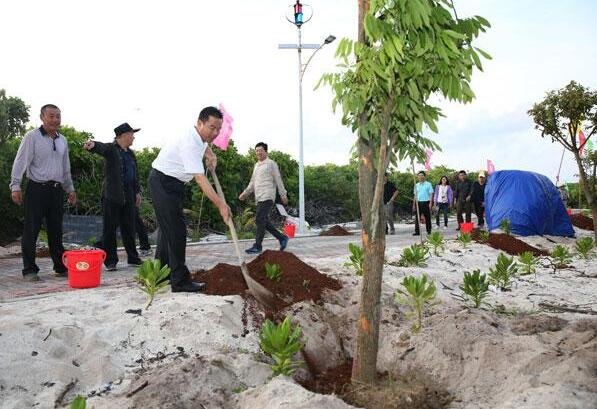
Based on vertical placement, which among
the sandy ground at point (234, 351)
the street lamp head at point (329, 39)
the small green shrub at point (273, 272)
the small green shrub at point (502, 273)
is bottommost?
the sandy ground at point (234, 351)

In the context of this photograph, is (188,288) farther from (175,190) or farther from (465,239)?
(465,239)

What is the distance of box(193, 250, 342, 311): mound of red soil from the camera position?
4.63 meters

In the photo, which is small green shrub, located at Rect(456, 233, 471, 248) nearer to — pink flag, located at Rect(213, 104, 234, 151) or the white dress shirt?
pink flag, located at Rect(213, 104, 234, 151)

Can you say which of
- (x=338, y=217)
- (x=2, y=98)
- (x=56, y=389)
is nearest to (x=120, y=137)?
(x=56, y=389)

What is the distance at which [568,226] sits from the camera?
12.7m

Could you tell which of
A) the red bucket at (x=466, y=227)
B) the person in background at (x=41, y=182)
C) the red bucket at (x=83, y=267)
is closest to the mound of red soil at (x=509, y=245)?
the red bucket at (x=466, y=227)

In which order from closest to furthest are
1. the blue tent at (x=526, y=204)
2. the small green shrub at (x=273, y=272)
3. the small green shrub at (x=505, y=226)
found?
1. the small green shrub at (x=273, y=272)
2. the small green shrub at (x=505, y=226)
3. the blue tent at (x=526, y=204)

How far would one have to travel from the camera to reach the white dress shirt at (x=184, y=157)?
14.4 feet

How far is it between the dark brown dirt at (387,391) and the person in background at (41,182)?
389cm

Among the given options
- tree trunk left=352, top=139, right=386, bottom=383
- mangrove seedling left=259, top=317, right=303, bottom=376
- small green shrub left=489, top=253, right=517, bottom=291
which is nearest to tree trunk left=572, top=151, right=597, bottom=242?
small green shrub left=489, top=253, right=517, bottom=291

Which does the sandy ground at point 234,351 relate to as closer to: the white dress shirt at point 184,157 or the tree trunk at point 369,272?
the tree trunk at point 369,272

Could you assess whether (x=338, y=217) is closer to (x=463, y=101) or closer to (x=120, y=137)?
(x=120, y=137)

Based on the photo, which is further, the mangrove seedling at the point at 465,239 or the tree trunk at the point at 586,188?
the tree trunk at the point at 586,188

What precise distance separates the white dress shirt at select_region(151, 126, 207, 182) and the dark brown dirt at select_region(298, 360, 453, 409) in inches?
77.9
